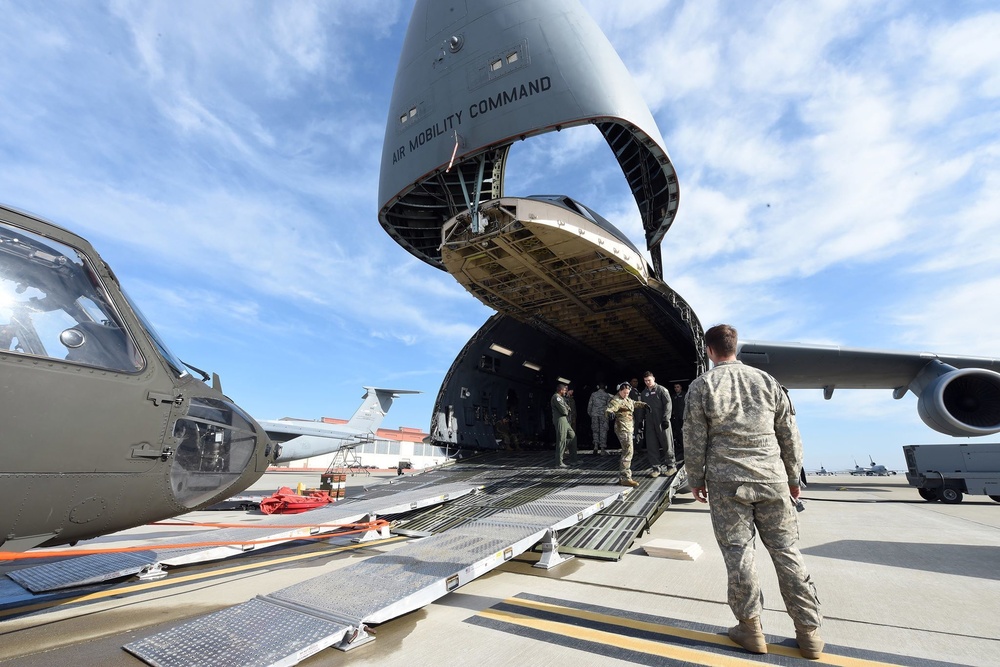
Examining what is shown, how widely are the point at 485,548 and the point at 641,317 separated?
9.41 m

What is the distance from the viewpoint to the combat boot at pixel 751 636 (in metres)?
2.51

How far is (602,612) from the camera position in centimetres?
316

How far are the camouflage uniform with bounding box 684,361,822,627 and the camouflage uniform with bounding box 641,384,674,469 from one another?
550cm

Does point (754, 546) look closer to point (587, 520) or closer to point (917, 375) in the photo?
point (587, 520)

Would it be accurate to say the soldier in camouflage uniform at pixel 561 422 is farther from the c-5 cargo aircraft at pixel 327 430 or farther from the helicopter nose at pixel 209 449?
the c-5 cargo aircraft at pixel 327 430

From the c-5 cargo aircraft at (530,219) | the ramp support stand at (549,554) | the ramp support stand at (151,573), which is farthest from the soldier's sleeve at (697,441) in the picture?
the c-5 cargo aircraft at (530,219)

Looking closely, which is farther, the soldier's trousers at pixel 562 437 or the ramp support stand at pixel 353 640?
the soldier's trousers at pixel 562 437

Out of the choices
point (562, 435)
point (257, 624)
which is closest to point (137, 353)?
point (257, 624)

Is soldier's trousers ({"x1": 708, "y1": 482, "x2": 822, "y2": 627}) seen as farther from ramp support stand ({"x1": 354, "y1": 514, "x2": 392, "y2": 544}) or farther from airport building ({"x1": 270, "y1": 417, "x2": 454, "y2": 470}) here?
airport building ({"x1": 270, "y1": 417, "x2": 454, "y2": 470})

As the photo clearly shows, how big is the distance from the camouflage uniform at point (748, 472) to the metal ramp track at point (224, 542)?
427cm

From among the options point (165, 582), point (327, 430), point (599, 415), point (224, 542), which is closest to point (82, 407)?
point (165, 582)

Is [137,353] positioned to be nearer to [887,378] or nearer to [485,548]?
[485,548]

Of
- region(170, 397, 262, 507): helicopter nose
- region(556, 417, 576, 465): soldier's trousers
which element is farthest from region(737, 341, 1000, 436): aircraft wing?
region(170, 397, 262, 507): helicopter nose

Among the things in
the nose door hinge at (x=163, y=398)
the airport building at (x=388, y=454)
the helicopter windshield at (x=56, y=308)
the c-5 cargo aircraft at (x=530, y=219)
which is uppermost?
the c-5 cargo aircraft at (x=530, y=219)
